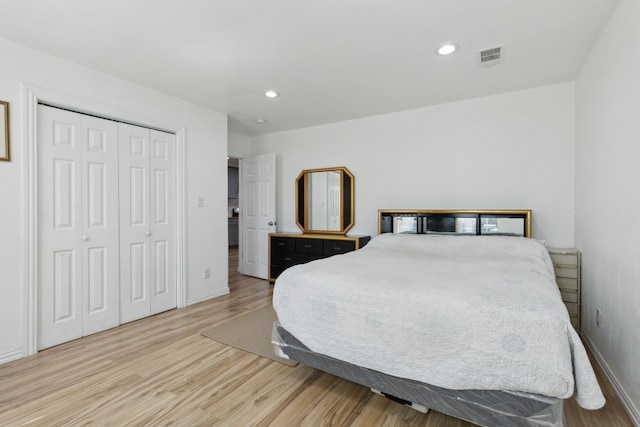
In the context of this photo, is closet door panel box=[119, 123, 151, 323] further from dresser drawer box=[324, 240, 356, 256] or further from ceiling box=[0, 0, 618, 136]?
dresser drawer box=[324, 240, 356, 256]

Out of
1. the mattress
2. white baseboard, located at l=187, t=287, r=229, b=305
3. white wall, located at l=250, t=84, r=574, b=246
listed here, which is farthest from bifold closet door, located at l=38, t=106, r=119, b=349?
white wall, located at l=250, t=84, r=574, b=246

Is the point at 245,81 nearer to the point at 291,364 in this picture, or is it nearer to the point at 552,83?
the point at 291,364

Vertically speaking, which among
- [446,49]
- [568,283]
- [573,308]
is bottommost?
[573,308]

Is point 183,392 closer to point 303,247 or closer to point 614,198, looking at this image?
point 303,247

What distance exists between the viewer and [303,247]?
14.3 ft

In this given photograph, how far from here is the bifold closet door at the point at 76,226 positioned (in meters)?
2.48

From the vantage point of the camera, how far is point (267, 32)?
215 centimetres

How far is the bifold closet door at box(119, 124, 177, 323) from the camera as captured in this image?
A: 3012 mm

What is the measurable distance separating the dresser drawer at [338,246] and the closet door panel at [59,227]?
2636 millimetres

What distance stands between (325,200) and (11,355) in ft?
11.4

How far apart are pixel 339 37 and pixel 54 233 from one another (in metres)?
2.73

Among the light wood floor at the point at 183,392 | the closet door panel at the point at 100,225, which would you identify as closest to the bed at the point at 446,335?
the light wood floor at the point at 183,392

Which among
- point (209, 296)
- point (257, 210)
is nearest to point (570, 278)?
point (209, 296)

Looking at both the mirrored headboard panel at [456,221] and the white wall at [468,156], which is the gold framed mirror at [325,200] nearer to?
the white wall at [468,156]
